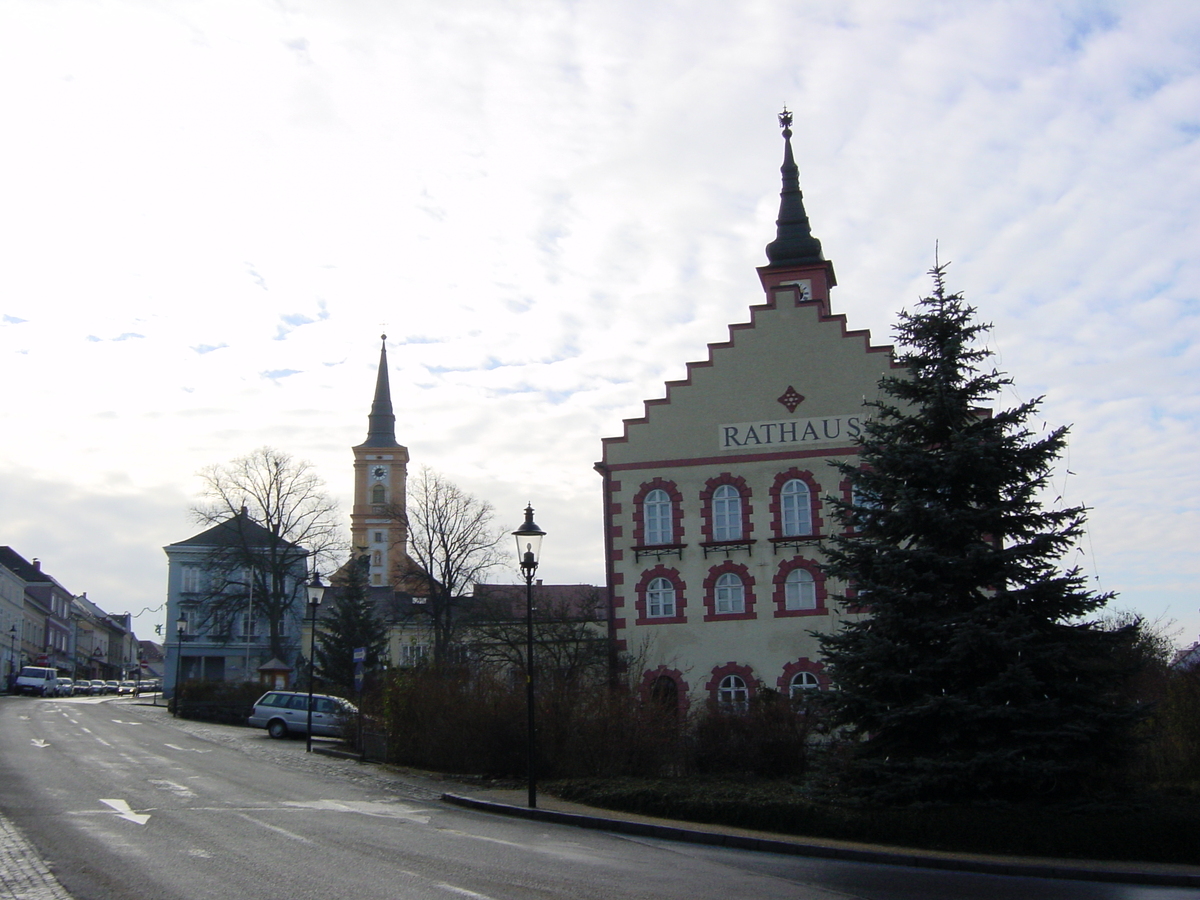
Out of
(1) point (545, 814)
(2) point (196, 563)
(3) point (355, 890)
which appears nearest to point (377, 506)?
(2) point (196, 563)

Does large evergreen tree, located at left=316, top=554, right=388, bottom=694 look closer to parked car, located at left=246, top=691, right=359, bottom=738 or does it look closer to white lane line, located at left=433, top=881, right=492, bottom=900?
parked car, located at left=246, top=691, right=359, bottom=738

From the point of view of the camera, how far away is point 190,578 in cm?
8094

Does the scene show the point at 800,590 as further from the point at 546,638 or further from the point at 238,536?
the point at 238,536

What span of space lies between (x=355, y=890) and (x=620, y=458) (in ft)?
88.2

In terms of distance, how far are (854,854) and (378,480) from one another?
3921 inches

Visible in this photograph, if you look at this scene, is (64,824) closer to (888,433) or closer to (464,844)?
(464,844)

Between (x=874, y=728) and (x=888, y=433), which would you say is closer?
(x=874, y=728)

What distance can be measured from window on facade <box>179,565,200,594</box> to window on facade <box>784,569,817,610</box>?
56.4m

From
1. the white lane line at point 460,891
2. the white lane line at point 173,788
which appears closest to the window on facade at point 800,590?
the white lane line at point 173,788

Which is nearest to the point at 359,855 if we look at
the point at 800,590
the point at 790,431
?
the point at 800,590

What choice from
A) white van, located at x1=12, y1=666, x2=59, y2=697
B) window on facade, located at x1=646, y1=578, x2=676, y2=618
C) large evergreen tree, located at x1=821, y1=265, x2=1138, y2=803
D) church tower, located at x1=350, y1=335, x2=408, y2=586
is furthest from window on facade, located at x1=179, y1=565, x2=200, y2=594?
large evergreen tree, located at x1=821, y1=265, x2=1138, y2=803

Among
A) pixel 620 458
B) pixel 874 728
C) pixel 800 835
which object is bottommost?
pixel 800 835

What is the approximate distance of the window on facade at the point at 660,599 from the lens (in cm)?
3588

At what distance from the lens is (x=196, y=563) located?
264 ft
